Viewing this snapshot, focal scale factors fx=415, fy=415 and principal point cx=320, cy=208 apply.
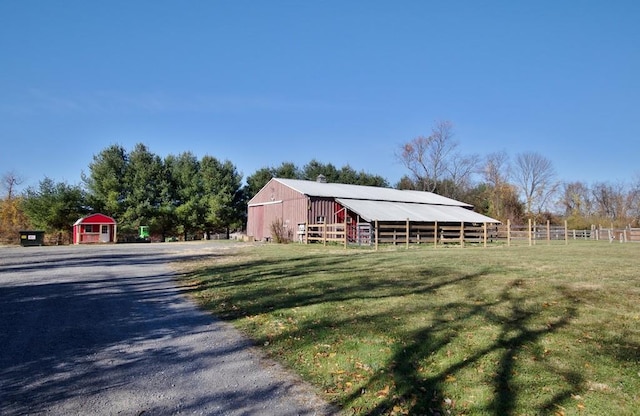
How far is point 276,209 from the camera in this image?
115 feet

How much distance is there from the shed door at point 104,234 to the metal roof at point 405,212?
20014 mm

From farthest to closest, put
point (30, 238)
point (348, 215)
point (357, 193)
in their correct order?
point (357, 193) < point (348, 215) < point (30, 238)

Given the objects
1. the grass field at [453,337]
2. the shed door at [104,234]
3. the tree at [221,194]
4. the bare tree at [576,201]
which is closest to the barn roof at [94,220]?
the shed door at [104,234]

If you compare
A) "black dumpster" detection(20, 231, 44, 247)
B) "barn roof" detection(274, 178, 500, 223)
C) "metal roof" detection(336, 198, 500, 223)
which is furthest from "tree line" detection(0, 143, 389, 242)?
"metal roof" detection(336, 198, 500, 223)

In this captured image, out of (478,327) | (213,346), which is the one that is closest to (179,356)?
(213,346)

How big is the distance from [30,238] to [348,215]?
76.4 feet

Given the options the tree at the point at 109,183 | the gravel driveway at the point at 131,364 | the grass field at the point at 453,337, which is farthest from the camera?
the tree at the point at 109,183

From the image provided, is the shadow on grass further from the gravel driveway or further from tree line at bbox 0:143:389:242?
tree line at bbox 0:143:389:242

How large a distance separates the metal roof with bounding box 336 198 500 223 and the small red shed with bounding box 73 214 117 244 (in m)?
20.0

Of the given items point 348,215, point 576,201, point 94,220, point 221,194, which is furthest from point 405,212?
point 576,201

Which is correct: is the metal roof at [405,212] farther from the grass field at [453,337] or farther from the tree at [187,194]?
the tree at [187,194]

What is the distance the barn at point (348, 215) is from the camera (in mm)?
29266

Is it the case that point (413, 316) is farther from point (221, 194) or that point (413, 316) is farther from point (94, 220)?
point (221, 194)

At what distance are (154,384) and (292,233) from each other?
92.9 feet
